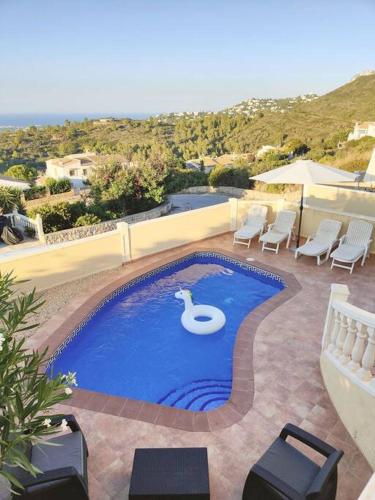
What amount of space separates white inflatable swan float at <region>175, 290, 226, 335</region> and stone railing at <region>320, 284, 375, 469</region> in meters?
2.39

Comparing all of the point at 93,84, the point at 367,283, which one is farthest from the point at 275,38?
the point at 93,84

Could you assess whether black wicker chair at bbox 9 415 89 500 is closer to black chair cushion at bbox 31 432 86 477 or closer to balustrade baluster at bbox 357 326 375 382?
black chair cushion at bbox 31 432 86 477

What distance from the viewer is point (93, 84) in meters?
86.3

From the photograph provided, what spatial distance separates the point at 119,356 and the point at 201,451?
9.70ft

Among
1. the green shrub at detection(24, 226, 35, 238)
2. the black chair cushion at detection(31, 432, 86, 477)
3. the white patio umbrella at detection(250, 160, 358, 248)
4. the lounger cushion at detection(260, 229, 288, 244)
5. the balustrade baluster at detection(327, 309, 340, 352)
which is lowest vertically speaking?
the green shrub at detection(24, 226, 35, 238)

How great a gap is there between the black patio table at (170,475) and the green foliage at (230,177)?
31.4 meters

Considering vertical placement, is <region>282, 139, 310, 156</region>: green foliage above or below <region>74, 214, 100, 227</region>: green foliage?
above

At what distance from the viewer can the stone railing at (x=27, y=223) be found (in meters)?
16.9

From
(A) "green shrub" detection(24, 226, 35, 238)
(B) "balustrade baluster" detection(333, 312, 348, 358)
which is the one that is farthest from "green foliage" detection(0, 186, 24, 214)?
(B) "balustrade baluster" detection(333, 312, 348, 358)

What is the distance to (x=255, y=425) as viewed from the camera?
4047mm

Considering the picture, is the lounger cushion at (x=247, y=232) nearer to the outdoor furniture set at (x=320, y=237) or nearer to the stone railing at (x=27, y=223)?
the outdoor furniture set at (x=320, y=237)

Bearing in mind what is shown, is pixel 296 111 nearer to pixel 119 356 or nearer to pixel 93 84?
pixel 93 84

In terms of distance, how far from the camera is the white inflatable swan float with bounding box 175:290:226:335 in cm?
632

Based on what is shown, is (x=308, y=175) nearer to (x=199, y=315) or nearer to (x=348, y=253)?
(x=348, y=253)
